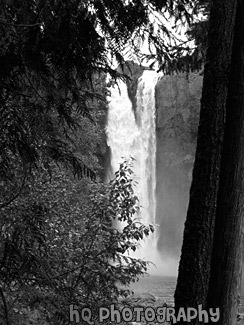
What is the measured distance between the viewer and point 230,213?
10.8ft

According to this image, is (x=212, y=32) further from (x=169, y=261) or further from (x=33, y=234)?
(x=169, y=261)

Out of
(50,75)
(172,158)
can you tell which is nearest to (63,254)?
(50,75)

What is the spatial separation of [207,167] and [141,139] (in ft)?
77.4

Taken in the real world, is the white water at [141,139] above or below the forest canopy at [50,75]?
above

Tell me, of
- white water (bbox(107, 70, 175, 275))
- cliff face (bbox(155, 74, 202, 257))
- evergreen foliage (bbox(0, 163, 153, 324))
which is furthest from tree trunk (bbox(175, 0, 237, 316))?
cliff face (bbox(155, 74, 202, 257))

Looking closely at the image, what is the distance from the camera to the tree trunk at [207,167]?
3205 mm

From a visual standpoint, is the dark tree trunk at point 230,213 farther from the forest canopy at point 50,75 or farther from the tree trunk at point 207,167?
the forest canopy at point 50,75

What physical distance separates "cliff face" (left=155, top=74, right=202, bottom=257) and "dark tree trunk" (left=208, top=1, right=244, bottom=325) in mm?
23194

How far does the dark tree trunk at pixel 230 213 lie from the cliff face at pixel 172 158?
2319 centimetres

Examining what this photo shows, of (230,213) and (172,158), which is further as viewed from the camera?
(172,158)

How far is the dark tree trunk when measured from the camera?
3.27 metres

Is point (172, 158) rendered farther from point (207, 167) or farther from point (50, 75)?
Answer: point (50, 75)

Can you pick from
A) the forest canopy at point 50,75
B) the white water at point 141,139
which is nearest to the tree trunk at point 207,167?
the forest canopy at point 50,75

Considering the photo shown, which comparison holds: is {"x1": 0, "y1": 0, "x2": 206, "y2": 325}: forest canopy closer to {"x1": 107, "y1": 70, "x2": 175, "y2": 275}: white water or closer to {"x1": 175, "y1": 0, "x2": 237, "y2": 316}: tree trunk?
{"x1": 175, "y1": 0, "x2": 237, "y2": 316}: tree trunk
